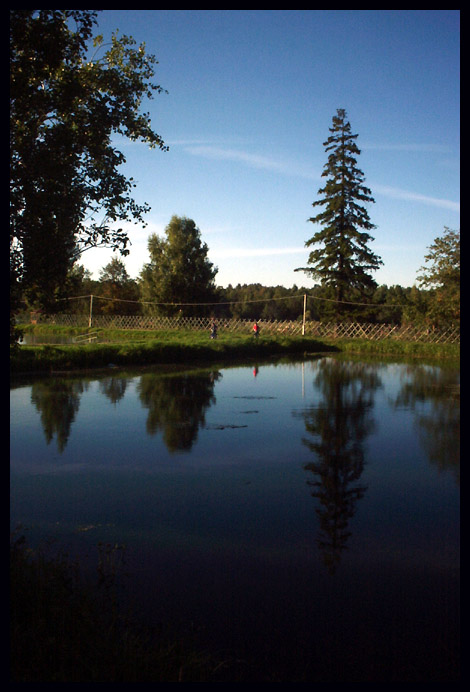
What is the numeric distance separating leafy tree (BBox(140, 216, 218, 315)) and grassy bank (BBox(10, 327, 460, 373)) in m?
7.41

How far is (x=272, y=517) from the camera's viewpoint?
5199 millimetres

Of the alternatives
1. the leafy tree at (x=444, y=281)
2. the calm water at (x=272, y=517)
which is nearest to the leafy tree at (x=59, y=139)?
the calm water at (x=272, y=517)

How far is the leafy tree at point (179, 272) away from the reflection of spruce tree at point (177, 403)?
25.5m

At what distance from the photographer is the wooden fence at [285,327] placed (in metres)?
32.3

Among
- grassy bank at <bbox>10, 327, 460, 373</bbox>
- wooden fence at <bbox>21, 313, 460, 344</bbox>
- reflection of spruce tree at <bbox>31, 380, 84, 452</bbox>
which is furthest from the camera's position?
wooden fence at <bbox>21, 313, 460, 344</bbox>

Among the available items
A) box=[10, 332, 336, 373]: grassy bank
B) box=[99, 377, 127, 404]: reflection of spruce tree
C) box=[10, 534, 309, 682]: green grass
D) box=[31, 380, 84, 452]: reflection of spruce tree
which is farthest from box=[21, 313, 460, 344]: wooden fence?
box=[10, 534, 309, 682]: green grass

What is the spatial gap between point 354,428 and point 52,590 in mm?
6682

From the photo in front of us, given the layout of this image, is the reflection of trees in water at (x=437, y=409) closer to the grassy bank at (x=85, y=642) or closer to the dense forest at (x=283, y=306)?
the grassy bank at (x=85, y=642)

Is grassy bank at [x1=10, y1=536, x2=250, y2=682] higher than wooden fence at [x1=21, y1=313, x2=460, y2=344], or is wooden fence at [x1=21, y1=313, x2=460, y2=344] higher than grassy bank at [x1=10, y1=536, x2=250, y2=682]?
wooden fence at [x1=21, y1=313, x2=460, y2=344]

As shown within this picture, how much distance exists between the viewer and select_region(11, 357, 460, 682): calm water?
3387 millimetres

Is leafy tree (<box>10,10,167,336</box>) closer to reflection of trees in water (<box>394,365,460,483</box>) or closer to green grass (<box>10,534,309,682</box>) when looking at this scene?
green grass (<box>10,534,309,682</box>)

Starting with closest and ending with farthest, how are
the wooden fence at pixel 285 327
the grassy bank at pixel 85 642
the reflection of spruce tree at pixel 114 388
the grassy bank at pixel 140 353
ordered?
the grassy bank at pixel 85 642, the reflection of spruce tree at pixel 114 388, the grassy bank at pixel 140 353, the wooden fence at pixel 285 327

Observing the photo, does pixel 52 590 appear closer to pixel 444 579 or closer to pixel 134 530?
pixel 134 530

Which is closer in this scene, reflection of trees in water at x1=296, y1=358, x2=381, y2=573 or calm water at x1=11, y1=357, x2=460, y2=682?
calm water at x1=11, y1=357, x2=460, y2=682
